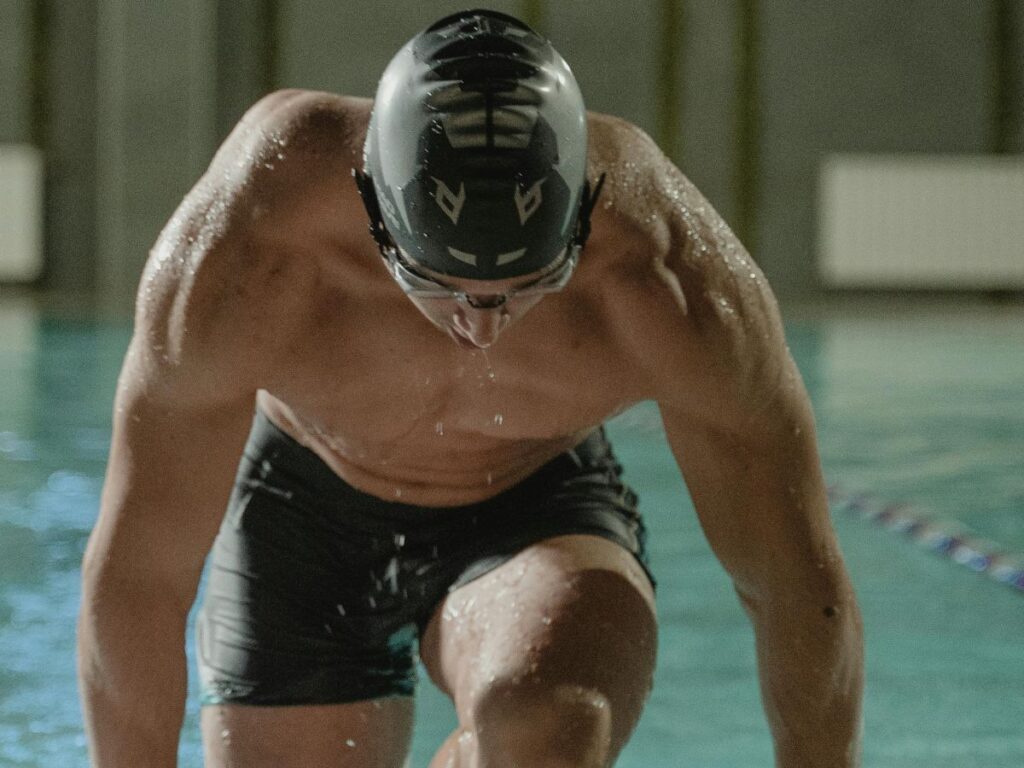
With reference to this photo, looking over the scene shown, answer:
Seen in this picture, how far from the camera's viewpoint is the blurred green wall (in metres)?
15.4

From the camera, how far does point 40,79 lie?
15.6 meters

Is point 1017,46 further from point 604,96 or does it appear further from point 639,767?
point 639,767

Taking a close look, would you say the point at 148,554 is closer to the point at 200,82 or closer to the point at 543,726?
the point at 543,726

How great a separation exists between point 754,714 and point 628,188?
6.19ft

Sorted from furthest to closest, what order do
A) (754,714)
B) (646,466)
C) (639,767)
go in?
1. (646,466)
2. (754,714)
3. (639,767)

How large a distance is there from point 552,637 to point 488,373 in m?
0.39

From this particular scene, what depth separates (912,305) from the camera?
15867 mm

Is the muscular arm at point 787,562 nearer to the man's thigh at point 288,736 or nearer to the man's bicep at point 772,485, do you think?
the man's bicep at point 772,485

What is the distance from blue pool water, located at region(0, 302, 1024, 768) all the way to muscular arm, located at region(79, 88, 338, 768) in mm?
1187

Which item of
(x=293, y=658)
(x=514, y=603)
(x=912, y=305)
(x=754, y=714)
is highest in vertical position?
(x=514, y=603)

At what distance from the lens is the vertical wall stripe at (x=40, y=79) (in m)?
15.6

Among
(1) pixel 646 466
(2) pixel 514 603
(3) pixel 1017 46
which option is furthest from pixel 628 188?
(3) pixel 1017 46

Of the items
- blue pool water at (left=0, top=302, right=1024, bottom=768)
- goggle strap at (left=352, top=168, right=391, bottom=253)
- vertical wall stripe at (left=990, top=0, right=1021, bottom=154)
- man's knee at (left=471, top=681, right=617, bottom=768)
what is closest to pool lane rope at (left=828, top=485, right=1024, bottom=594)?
blue pool water at (left=0, top=302, right=1024, bottom=768)

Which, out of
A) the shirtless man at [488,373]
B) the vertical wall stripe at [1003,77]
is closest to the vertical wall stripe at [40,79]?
the vertical wall stripe at [1003,77]
